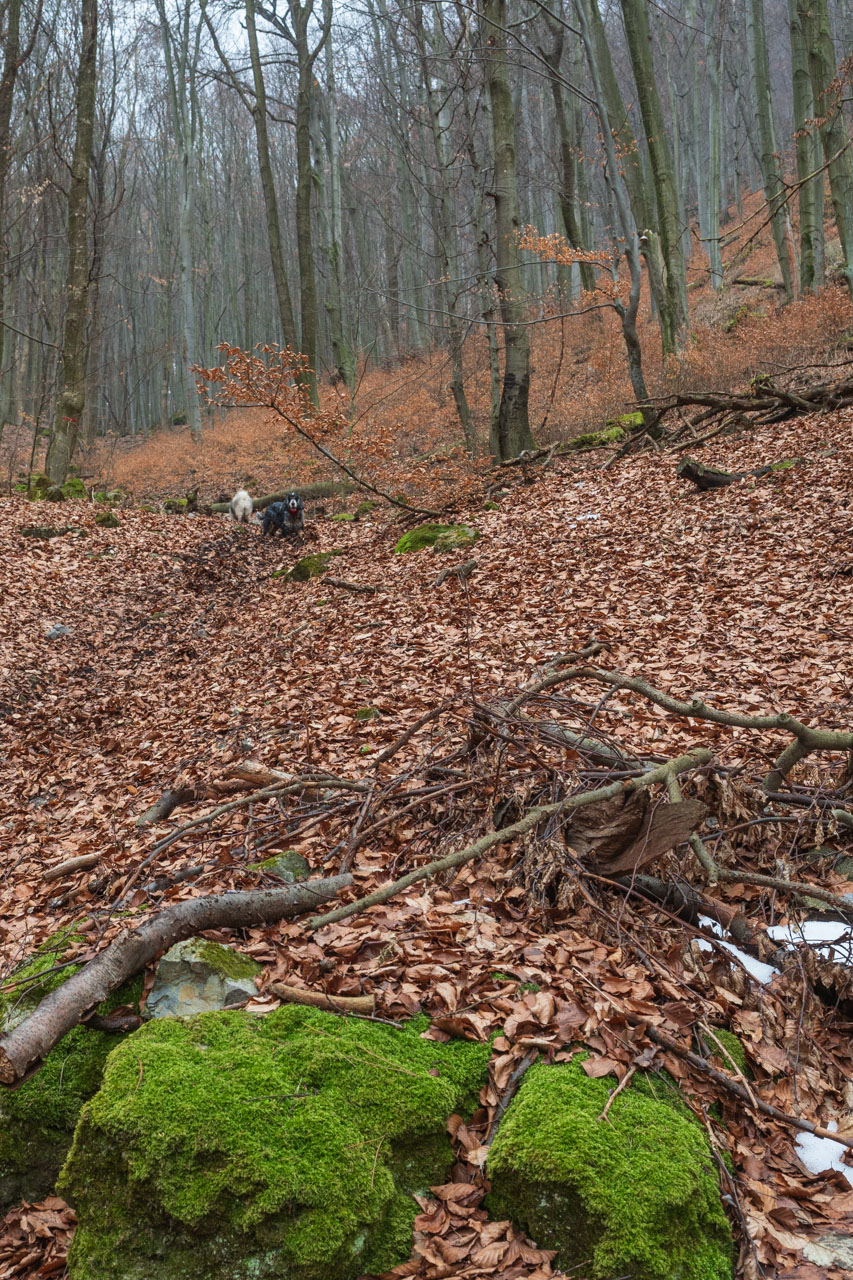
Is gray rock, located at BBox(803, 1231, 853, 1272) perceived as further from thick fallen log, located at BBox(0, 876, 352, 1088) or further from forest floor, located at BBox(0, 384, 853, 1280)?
thick fallen log, located at BBox(0, 876, 352, 1088)

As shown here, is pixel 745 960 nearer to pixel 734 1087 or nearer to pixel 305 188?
pixel 734 1087

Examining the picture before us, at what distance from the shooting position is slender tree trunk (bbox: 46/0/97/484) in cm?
1630

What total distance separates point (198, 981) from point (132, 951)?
0.27 metres

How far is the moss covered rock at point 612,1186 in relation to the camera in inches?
80.5

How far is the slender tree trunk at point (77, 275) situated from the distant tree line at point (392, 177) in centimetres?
4

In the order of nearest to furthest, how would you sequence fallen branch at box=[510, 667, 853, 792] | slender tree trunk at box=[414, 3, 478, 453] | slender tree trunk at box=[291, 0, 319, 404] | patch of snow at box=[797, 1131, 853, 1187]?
patch of snow at box=[797, 1131, 853, 1187] → fallen branch at box=[510, 667, 853, 792] → slender tree trunk at box=[414, 3, 478, 453] → slender tree trunk at box=[291, 0, 319, 404]

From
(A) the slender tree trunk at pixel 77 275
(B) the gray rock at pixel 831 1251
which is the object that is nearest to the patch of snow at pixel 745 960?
(B) the gray rock at pixel 831 1251

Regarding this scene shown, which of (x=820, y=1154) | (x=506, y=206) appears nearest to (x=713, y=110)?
(x=506, y=206)

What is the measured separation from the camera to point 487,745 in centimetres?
434

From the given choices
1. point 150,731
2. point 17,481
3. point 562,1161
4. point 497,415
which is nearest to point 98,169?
point 17,481

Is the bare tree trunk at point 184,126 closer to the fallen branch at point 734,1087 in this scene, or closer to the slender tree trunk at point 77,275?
the slender tree trunk at point 77,275

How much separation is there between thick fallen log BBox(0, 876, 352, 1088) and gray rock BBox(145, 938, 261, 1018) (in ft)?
0.33

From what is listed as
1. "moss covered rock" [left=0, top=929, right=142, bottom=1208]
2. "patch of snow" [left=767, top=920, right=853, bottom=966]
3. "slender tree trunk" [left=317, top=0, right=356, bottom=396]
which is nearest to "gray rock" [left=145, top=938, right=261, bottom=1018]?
"moss covered rock" [left=0, top=929, right=142, bottom=1208]

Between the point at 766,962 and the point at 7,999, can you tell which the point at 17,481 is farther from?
the point at 766,962
